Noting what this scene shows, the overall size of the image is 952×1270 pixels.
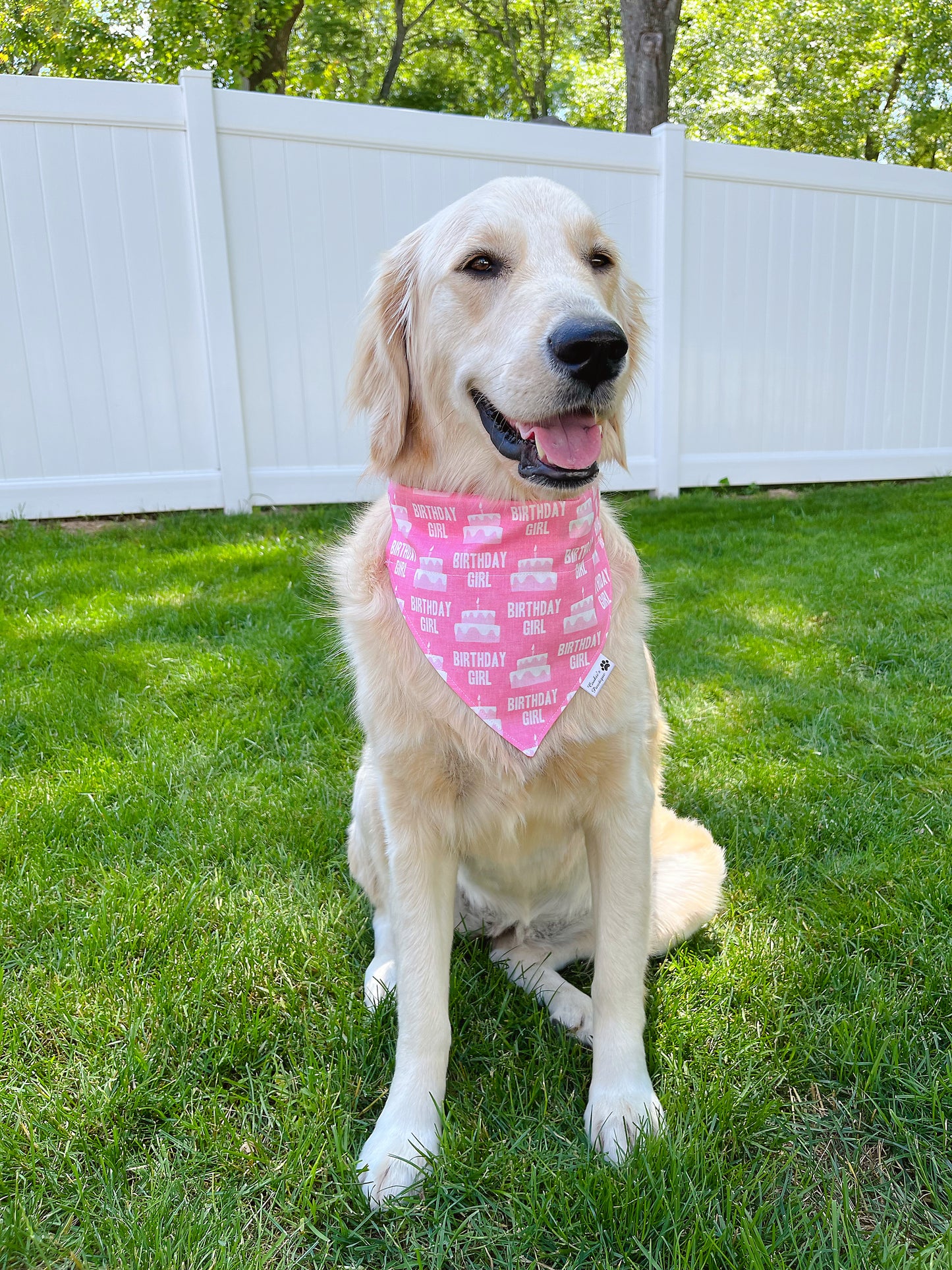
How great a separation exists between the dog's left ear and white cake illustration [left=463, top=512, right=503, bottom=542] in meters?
0.33

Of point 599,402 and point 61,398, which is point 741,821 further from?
point 61,398

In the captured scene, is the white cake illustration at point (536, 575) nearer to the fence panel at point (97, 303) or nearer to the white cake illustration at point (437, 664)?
the white cake illustration at point (437, 664)

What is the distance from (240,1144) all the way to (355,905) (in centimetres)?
69

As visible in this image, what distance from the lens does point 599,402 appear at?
1.55 metres

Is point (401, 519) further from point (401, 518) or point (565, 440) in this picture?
point (565, 440)

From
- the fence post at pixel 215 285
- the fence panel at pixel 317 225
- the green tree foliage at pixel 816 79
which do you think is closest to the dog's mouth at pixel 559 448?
the fence panel at pixel 317 225

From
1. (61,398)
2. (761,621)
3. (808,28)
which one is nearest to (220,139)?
(61,398)

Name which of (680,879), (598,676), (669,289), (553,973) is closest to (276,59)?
(669,289)

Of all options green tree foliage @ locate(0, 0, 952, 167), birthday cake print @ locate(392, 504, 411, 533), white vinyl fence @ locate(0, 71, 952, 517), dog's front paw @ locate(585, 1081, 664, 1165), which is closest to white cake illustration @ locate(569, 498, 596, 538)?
birthday cake print @ locate(392, 504, 411, 533)

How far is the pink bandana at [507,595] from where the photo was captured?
1604 mm

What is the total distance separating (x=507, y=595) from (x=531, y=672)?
0.16 metres

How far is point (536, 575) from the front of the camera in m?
1.64

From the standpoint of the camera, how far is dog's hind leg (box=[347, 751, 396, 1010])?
1739 mm

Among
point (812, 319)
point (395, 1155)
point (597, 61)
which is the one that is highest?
point (597, 61)
